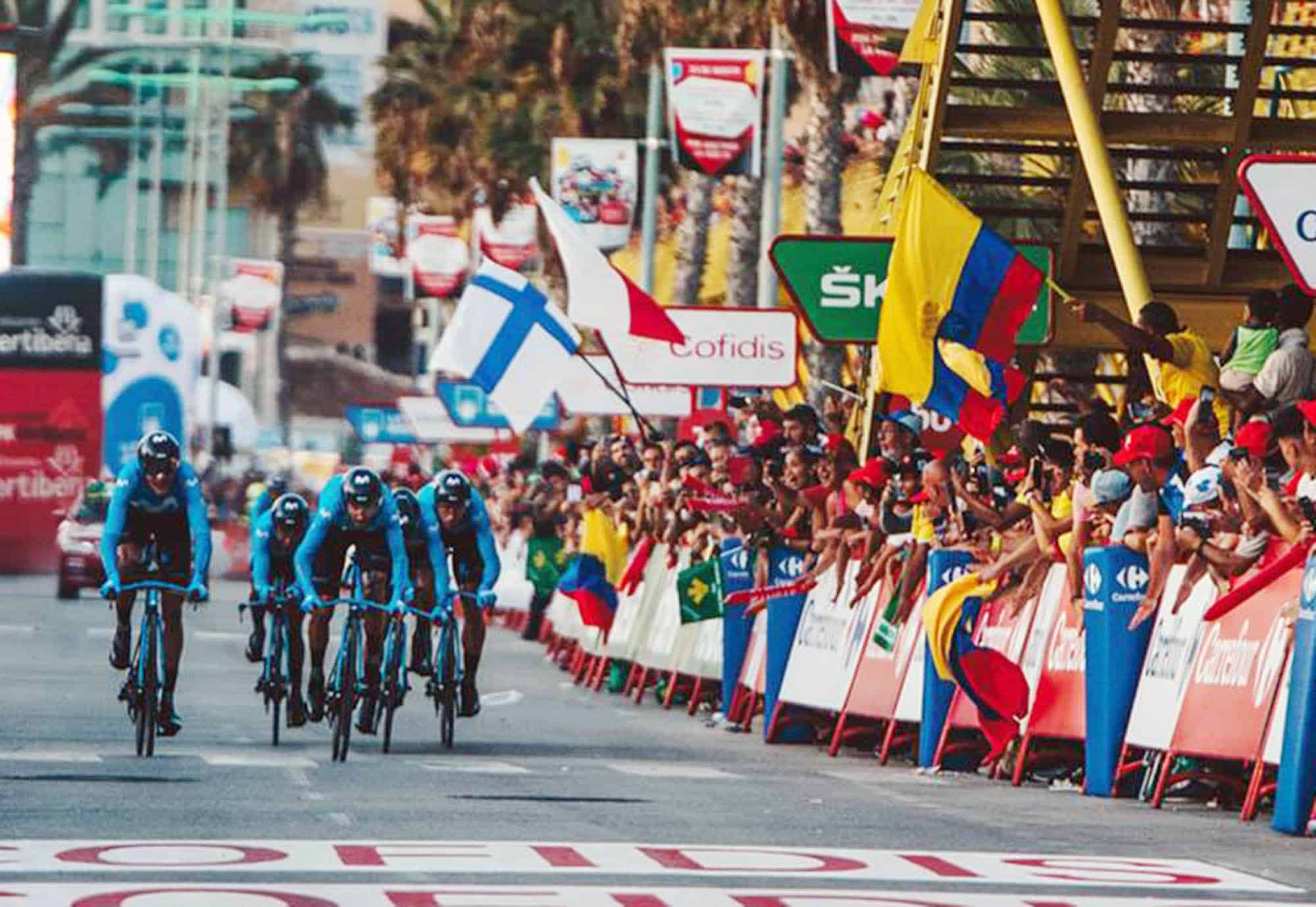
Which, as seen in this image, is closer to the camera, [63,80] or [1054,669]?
[1054,669]

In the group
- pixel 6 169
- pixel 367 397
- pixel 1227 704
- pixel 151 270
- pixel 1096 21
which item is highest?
pixel 1096 21

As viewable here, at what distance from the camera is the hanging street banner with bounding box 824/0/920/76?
31250 millimetres

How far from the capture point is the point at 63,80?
11425cm

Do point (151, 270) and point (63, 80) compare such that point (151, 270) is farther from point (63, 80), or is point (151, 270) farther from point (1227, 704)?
point (1227, 704)

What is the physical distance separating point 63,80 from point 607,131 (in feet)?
203

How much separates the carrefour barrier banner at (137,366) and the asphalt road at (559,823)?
3655 cm

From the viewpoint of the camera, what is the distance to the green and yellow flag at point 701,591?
25609mm

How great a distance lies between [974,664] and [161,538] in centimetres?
461

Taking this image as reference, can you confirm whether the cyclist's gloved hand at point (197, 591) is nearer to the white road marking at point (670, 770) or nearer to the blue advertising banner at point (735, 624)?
the white road marking at point (670, 770)

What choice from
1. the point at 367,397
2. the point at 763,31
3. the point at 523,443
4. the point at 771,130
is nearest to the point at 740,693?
the point at 771,130

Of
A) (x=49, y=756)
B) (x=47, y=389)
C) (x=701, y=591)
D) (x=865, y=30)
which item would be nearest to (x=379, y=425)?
(x=47, y=389)

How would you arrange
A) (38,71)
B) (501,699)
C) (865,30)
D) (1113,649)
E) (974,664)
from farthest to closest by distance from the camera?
(38,71), (865,30), (501,699), (974,664), (1113,649)

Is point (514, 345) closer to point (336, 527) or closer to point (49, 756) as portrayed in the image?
point (336, 527)

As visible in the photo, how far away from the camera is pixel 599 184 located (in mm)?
46625
